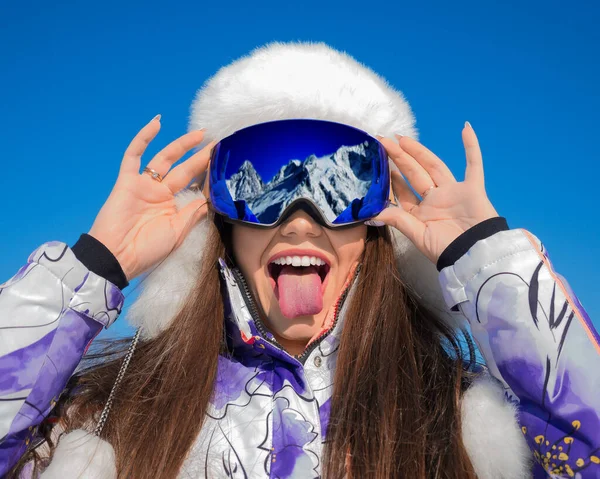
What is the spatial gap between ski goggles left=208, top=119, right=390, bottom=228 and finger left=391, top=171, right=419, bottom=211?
0.15m

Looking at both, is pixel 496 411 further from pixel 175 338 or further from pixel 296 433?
pixel 175 338

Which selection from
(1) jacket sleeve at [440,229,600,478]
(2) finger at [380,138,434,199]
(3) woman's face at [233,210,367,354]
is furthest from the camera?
(2) finger at [380,138,434,199]

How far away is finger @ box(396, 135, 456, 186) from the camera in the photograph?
8.90ft

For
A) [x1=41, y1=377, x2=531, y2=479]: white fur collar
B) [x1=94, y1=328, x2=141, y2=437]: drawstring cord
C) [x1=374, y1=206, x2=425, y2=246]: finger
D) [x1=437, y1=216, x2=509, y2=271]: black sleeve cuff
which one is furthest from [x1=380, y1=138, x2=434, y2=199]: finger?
[x1=94, y1=328, x2=141, y2=437]: drawstring cord

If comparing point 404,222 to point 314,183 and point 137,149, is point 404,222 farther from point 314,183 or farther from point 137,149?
point 137,149

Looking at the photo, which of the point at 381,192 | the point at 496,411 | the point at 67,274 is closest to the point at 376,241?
the point at 381,192

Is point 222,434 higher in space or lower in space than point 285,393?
lower

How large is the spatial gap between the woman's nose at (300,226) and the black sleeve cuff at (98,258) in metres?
0.78

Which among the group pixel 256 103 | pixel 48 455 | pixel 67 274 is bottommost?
pixel 48 455

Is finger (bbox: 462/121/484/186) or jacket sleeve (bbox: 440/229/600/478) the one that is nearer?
jacket sleeve (bbox: 440/229/600/478)

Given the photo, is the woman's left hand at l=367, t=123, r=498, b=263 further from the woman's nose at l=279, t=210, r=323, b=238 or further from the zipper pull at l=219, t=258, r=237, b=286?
the zipper pull at l=219, t=258, r=237, b=286

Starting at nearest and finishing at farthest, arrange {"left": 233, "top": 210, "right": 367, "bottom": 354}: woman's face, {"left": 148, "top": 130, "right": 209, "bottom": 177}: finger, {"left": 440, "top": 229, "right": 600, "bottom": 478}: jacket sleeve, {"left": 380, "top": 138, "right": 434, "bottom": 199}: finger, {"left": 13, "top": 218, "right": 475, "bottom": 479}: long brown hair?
{"left": 440, "top": 229, "right": 600, "bottom": 478}: jacket sleeve
{"left": 13, "top": 218, "right": 475, "bottom": 479}: long brown hair
{"left": 233, "top": 210, "right": 367, "bottom": 354}: woman's face
{"left": 380, "top": 138, "right": 434, "bottom": 199}: finger
{"left": 148, "top": 130, "right": 209, "bottom": 177}: finger

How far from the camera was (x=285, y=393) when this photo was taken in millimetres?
2396

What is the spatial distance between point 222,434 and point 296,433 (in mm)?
308
